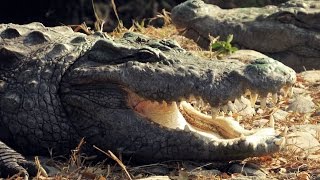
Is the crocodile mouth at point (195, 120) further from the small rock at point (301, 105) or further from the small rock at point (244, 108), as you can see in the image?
the small rock at point (301, 105)

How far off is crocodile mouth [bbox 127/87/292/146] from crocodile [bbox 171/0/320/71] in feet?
10.2

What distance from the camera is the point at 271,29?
8.31m

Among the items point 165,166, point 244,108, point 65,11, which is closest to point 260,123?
point 244,108

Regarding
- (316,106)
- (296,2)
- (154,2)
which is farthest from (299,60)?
(154,2)

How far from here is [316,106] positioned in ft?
20.9

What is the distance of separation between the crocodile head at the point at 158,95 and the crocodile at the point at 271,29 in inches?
132

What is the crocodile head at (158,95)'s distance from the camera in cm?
462

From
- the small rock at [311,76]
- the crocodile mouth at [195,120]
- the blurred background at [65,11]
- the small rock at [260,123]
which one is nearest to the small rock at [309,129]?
the small rock at [260,123]

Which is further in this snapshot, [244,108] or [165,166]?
[244,108]

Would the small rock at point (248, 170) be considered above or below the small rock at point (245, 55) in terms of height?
below

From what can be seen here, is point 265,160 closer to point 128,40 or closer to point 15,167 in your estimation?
point 128,40

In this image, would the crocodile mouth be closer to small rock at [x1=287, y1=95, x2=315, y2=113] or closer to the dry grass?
the dry grass

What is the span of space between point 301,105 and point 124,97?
1.97 metres

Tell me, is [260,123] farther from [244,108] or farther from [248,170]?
[248,170]
